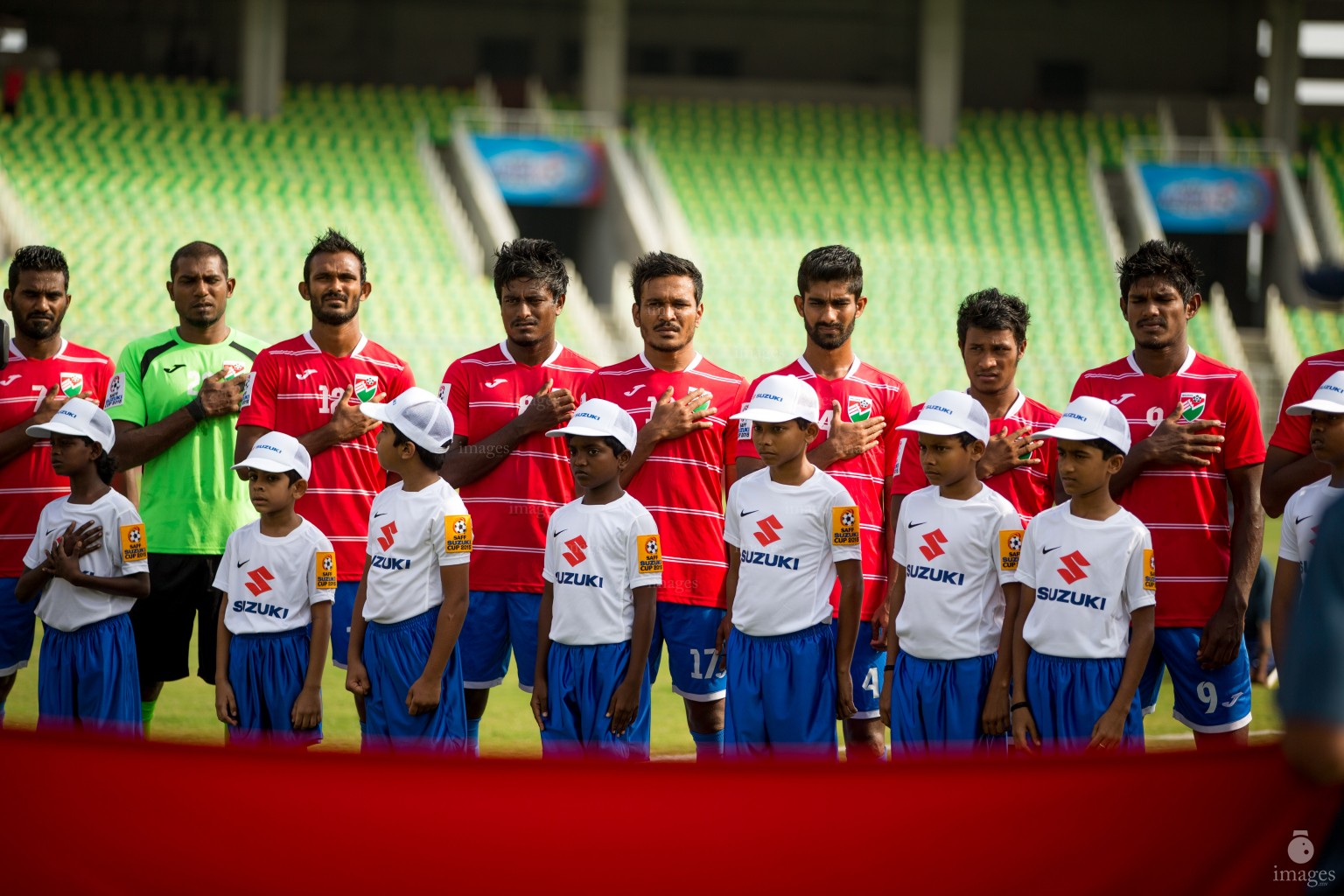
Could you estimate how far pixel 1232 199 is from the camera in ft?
78.6

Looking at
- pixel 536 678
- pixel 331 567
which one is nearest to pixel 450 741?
pixel 536 678

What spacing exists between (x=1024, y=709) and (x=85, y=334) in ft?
44.6

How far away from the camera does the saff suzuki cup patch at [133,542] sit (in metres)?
5.37

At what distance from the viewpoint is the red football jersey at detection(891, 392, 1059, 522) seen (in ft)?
17.6

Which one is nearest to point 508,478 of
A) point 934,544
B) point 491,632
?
point 491,632

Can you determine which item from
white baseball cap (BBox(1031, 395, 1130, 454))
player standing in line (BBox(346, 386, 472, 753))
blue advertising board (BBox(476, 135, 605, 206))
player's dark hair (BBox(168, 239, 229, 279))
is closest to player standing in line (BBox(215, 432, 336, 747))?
player standing in line (BBox(346, 386, 472, 753))

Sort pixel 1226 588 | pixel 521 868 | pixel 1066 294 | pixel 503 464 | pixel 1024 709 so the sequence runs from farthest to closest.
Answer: pixel 1066 294, pixel 503 464, pixel 1226 588, pixel 1024 709, pixel 521 868

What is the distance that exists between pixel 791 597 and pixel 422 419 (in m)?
1.51

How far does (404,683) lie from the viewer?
505 cm

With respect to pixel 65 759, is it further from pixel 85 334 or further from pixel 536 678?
pixel 85 334

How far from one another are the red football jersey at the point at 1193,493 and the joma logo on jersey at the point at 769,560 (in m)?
1.28

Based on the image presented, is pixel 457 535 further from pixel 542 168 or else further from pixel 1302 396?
pixel 542 168

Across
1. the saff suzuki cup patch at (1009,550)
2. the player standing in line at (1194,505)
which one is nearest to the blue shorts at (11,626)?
the saff suzuki cup patch at (1009,550)

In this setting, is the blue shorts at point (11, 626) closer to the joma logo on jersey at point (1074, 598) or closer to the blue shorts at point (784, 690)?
the blue shorts at point (784, 690)
